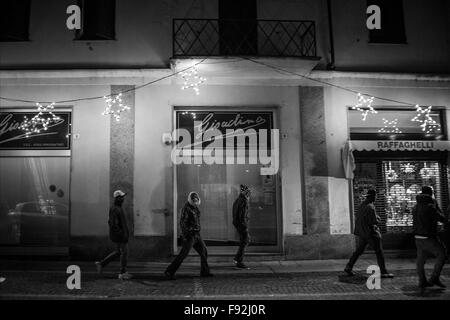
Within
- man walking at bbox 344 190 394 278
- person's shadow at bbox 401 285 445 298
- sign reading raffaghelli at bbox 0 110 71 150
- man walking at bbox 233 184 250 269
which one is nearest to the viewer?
person's shadow at bbox 401 285 445 298

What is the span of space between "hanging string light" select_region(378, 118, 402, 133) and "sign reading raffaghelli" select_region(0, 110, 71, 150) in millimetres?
8605

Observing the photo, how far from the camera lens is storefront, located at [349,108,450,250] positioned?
1111cm

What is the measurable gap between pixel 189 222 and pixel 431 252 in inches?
179

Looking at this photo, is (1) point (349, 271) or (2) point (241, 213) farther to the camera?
(2) point (241, 213)

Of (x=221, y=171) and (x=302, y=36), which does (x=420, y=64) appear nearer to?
(x=302, y=36)

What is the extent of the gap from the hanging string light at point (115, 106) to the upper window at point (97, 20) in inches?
67.8

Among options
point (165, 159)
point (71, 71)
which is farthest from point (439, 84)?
point (71, 71)

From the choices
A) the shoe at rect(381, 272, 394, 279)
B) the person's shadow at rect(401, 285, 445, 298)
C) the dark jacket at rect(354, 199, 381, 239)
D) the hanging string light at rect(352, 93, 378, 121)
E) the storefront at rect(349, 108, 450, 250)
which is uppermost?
the hanging string light at rect(352, 93, 378, 121)

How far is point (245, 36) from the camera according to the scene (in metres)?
10.9

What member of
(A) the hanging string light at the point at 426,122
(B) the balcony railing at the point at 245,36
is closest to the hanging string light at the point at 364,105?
(A) the hanging string light at the point at 426,122

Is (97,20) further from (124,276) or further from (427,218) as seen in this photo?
(427,218)

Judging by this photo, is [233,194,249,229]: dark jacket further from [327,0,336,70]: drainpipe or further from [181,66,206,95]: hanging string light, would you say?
[327,0,336,70]: drainpipe

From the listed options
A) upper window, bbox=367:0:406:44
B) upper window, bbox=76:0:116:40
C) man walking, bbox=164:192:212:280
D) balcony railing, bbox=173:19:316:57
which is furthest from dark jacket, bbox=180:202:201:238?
upper window, bbox=367:0:406:44

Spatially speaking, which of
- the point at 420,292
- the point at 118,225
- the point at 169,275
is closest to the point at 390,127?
the point at 420,292
